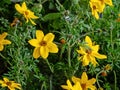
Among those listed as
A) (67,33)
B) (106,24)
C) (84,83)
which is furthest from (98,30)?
(84,83)

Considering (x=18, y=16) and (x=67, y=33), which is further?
(x=18, y=16)

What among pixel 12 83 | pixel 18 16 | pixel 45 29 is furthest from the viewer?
pixel 45 29

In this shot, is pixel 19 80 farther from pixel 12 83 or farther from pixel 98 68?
pixel 98 68

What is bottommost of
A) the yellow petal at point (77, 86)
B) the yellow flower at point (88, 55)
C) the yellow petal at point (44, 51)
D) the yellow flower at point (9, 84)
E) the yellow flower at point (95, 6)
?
the yellow petal at point (77, 86)

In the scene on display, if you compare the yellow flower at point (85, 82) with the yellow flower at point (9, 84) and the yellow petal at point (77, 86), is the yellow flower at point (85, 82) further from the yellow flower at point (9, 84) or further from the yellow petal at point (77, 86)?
the yellow flower at point (9, 84)

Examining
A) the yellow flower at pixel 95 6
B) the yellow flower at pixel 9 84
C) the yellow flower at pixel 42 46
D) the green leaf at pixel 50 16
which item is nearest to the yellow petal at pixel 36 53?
the yellow flower at pixel 42 46

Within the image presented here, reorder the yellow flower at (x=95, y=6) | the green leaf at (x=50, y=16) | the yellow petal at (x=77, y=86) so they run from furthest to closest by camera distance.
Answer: the green leaf at (x=50, y=16) < the yellow flower at (x=95, y=6) < the yellow petal at (x=77, y=86)

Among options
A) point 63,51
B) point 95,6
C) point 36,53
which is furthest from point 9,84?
point 95,6

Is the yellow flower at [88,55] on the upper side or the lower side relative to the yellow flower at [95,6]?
lower
